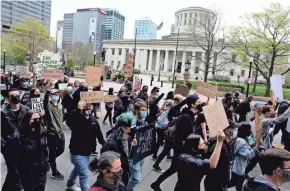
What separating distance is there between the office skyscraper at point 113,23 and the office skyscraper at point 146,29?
15.1 meters

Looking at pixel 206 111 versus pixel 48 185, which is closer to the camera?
pixel 206 111

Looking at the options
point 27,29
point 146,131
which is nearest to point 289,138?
point 146,131

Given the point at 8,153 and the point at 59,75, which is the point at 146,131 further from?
the point at 59,75

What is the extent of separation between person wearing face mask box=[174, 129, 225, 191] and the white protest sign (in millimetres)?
8342

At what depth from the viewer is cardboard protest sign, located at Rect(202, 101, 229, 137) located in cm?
363

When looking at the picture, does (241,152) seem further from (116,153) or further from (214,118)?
(116,153)

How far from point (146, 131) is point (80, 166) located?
44.5 inches

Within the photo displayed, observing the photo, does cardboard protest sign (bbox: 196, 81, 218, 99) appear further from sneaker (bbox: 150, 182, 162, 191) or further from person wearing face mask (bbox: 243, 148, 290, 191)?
person wearing face mask (bbox: 243, 148, 290, 191)

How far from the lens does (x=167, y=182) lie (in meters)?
5.75

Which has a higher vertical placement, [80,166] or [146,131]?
[146,131]

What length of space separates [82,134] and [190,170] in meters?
1.79

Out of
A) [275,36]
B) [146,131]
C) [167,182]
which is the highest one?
[275,36]

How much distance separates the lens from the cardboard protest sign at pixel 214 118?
363cm

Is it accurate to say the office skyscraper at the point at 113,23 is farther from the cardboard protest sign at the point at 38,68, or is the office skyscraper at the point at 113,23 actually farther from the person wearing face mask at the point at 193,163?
the person wearing face mask at the point at 193,163
